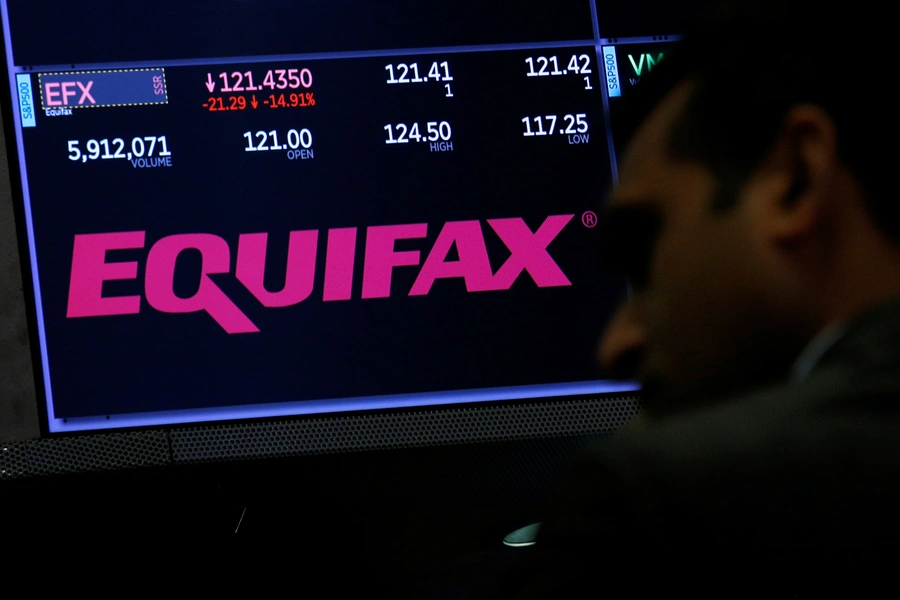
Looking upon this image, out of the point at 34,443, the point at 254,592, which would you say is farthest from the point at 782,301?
the point at 34,443

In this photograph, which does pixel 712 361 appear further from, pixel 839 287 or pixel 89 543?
pixel 89 543

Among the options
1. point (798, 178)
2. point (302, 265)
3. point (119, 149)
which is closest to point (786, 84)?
point (798, 178)

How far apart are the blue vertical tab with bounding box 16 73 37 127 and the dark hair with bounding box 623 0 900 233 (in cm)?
109

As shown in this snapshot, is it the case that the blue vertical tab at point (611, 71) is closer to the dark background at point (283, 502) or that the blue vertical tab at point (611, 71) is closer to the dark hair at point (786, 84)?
the dark background at point (283, 502)

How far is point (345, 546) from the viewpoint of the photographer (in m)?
1.32

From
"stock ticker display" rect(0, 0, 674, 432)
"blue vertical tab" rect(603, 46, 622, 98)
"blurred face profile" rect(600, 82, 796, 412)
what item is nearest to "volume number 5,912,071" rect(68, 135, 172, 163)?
"stock ticker display" rect(0, 0, 674, 432)

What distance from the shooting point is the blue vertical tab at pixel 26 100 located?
133cm

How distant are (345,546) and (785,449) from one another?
1.05 meters

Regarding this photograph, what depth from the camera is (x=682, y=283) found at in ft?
1.53

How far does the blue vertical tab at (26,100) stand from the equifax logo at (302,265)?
178 mm

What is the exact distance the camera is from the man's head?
430 millimetres

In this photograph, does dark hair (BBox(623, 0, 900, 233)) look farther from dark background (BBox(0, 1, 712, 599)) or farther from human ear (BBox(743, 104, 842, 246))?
dark background (BBox(0, 1, 712, 599))

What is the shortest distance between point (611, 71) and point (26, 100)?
83 cm

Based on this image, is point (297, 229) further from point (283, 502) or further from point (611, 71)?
point (611, 71)
